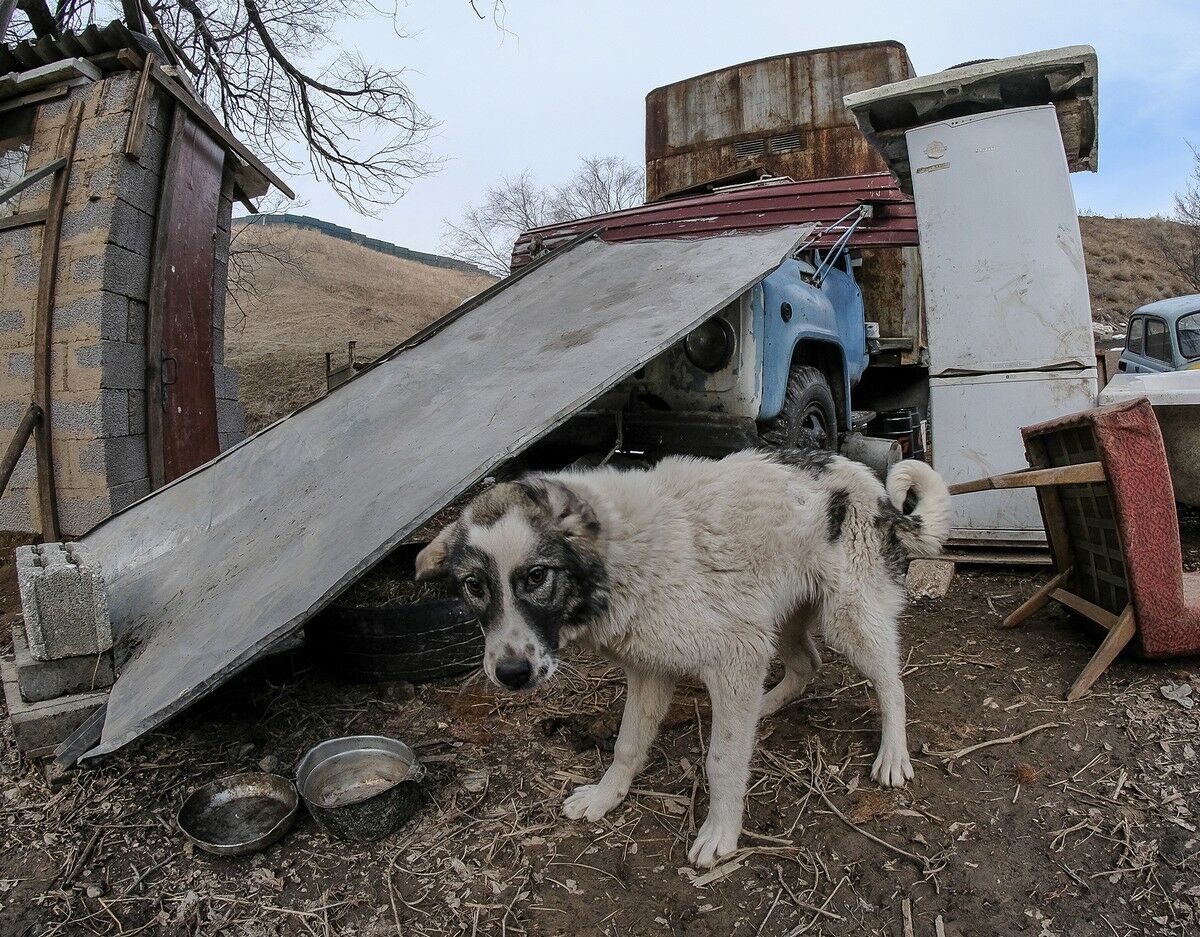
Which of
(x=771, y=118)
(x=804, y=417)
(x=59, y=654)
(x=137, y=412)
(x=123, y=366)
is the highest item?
(x=771, y=118)

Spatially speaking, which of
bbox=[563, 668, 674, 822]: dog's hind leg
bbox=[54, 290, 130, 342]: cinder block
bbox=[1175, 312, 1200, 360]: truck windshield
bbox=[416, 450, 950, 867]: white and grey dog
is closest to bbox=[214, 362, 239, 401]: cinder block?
bbox=[54, 290, 130, 342]: cinder block

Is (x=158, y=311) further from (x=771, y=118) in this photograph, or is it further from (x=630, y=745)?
(x=771, y=118)

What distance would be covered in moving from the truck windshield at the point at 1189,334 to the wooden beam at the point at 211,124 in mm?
11949

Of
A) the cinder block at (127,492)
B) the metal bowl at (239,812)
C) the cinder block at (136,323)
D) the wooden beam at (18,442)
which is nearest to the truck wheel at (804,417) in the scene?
the metal bowl at (239,812)

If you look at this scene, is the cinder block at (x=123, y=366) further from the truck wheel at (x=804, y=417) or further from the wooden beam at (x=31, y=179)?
the truck wheel at (x=804, y=417)

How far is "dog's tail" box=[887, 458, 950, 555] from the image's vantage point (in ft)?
10.7

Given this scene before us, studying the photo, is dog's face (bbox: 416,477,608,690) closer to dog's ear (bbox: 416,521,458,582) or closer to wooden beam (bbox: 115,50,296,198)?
dog's ear (bbox: 416,521,458,582)

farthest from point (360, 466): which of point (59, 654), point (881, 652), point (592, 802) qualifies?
point (881, 652)

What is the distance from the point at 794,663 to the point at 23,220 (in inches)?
292

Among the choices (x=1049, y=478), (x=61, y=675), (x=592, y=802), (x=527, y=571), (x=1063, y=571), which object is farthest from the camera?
(x=1063, y=571)

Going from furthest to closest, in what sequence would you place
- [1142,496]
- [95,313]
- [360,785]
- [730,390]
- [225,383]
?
[225,383] < [95,313] < [730,390] < [1142,496] < [360,785]

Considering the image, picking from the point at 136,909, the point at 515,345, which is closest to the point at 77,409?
the point at 515,345

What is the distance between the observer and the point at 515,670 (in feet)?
8.21

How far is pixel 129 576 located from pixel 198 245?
452cm
